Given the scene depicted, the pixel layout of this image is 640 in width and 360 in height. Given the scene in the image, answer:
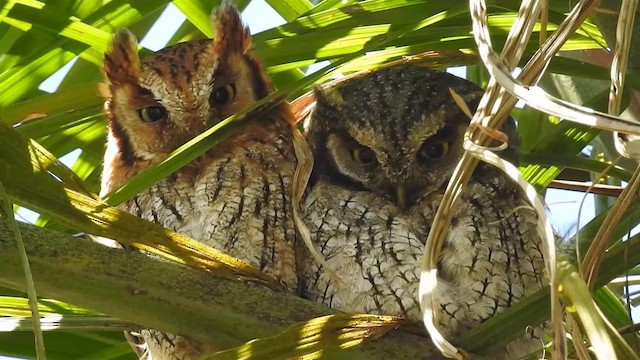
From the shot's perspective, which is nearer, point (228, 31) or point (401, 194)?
point (401, 194)

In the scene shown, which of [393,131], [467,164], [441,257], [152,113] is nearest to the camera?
[467,164]

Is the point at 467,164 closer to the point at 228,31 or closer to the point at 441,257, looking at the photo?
the point at 441,257

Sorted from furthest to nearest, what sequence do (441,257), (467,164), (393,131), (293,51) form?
(393,131), (441,257), (293,51), (467,164)

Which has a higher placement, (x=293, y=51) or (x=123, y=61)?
(x=123, y=61)

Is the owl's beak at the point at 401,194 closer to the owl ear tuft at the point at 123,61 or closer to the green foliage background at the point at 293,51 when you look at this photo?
the green foliage background at the point at 293,51

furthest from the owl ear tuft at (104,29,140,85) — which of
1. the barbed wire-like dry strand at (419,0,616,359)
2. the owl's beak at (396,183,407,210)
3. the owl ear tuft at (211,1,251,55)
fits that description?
the barbed wire-like dry strand at (419,0,616,359)

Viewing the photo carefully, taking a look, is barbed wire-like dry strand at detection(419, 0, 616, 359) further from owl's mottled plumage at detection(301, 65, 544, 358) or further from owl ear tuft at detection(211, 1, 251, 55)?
owl ear tuft at detection(211, 1, 251, 55)

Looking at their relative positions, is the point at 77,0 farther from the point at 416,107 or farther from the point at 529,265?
the point at 529,265

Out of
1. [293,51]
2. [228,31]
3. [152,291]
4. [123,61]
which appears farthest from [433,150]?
[152,291]
